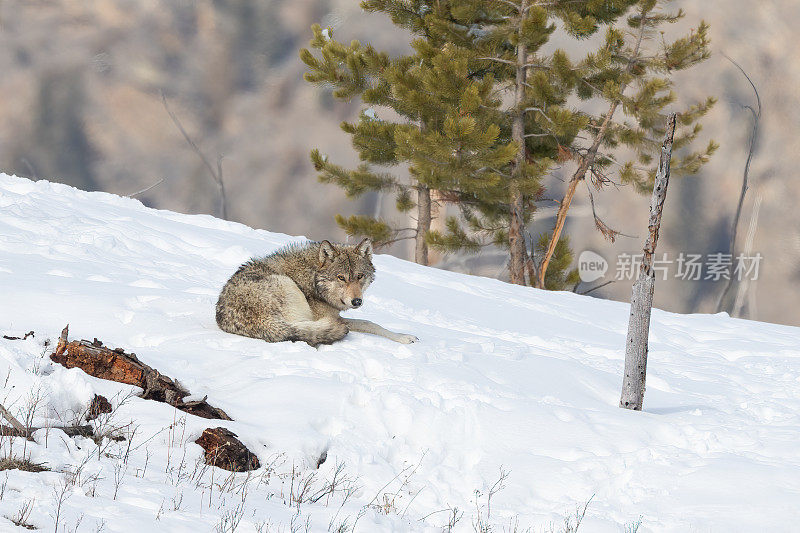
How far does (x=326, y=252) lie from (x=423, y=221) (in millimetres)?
14597

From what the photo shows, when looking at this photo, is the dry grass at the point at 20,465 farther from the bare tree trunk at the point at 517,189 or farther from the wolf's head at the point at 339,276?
the bare tree trunk at the point at 517,189

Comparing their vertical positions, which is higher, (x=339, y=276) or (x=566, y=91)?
(x=566, y=91)

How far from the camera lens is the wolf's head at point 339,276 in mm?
6289

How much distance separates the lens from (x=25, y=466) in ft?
10.3

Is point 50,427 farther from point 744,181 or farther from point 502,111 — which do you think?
point 744,181

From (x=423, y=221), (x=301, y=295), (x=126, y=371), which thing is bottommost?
(x=126, y=371)

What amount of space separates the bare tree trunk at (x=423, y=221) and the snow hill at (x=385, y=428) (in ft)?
40.7

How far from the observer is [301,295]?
6.24 meters

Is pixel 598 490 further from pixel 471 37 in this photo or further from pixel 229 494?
pixel 471 37

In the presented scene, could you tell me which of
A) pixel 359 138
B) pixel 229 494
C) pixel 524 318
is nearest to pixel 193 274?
pixel 524 318

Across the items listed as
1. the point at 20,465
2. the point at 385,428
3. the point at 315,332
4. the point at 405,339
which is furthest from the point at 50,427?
the point at 405,339

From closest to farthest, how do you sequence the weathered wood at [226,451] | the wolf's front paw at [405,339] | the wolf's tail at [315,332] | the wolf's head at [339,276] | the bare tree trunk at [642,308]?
the weathered wood at [226,451] < the bare tree trunk at [642,308] < the wolf's tail at [315,332] < the wolf's head at [339,276] < the wolf's front paw at [405,339]

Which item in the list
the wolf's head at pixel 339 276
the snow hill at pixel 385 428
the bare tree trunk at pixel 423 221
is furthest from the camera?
the bare tree trunk at pixel 423 221

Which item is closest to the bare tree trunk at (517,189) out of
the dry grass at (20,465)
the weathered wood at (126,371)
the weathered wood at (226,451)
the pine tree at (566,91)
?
the pine tree at (566,91)
